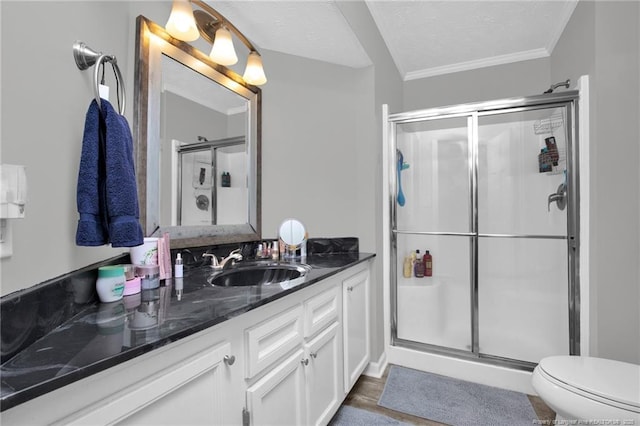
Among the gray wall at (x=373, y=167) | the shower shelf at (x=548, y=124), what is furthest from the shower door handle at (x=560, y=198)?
the gray wall at (x=373, y=167)

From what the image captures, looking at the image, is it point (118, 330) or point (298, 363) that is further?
point (298, 363)

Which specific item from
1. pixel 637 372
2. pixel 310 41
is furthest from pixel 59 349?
pixel 637 372

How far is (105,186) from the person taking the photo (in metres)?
0.89

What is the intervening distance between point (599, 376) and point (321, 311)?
4.10 feet

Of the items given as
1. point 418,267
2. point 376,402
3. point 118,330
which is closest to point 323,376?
point 376,402

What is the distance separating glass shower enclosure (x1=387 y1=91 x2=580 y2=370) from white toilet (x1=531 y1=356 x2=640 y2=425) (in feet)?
2.14

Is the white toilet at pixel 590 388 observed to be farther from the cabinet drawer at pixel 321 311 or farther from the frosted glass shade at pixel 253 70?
the frosted glass shade at pixel 253 70

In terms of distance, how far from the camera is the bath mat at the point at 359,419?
5.41ft

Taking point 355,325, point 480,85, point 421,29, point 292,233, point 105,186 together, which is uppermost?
point 421,29

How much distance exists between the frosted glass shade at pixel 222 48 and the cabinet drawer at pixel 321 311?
1.29 m

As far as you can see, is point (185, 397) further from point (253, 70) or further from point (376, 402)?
point (253, 70)

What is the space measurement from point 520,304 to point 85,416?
111 inches

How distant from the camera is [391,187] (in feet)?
7.89

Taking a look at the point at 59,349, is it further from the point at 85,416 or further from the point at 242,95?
the point at 242,95
